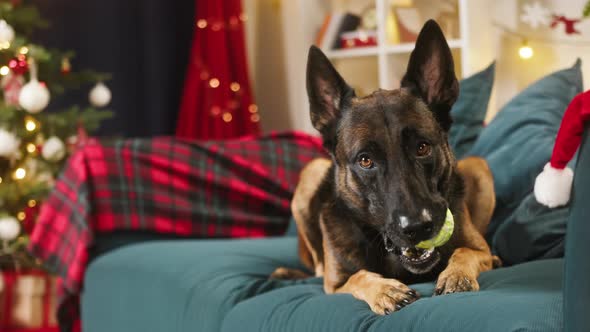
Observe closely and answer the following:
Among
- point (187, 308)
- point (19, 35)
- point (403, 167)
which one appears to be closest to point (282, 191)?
point (187, 308)

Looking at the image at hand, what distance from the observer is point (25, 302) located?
416 cm

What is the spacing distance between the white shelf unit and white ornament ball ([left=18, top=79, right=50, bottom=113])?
162cm

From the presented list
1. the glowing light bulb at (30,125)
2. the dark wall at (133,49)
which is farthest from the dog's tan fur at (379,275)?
the dark wall at (133,49)

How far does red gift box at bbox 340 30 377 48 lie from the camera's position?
4492mm

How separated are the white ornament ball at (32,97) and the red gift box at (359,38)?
1678mm

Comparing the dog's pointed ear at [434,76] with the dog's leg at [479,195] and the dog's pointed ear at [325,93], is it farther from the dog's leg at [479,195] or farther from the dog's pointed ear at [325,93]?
the dog's leg at [479,195]

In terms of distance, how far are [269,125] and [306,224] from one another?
2.99m

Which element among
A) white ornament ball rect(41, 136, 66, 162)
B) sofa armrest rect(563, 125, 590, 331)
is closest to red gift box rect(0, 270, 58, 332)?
white ornament ball rect(41, 136, 66, 162)

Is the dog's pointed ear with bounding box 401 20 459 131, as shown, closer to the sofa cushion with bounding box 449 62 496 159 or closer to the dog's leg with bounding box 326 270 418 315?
the dog's leg with bounding box 326 270 418 315

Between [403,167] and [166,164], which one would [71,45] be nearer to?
[166,164]

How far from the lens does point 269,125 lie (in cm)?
547

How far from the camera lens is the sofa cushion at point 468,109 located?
2760 mm

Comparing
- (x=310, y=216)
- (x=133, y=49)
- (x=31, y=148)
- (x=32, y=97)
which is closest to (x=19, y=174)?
(x=31, y=148)

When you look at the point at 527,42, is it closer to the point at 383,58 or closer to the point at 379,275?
the point at 383,58
